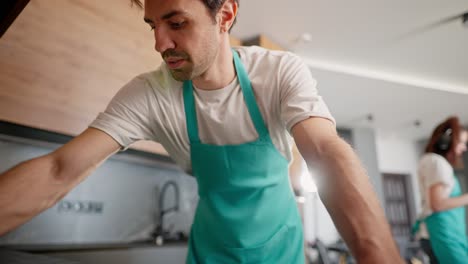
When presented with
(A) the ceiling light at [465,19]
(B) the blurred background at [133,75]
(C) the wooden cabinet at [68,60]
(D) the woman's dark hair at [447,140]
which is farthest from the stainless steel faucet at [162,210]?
(A) the ceiling light at [465,19]

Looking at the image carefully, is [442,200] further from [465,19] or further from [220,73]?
[220,73]

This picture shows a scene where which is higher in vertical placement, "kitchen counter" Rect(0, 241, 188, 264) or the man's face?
the man's face

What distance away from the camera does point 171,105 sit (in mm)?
770

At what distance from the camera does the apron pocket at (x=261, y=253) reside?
0.74m

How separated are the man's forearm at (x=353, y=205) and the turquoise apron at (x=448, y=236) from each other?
1.54m

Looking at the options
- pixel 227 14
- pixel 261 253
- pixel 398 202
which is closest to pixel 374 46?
pixel 227 14

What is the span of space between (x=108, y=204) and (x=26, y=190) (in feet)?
3.60

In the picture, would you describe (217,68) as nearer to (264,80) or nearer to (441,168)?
(264,80)

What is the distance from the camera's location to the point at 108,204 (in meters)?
1.60

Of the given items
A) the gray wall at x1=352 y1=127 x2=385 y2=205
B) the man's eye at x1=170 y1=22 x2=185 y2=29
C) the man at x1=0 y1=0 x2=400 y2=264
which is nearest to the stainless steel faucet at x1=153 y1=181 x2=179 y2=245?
the man at x1=0 y1=0 x2=400 y2=264

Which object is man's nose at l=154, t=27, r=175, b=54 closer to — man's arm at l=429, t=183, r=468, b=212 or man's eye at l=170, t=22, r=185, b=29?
man's eye at l=170, t=22, r=185, b=29

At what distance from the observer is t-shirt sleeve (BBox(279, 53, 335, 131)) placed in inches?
21.8

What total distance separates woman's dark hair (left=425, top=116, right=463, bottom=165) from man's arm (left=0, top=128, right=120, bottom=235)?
5.98 feet

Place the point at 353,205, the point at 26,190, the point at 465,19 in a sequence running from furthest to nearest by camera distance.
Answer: the point at 465,19 → the point at 26,190 → the point at 353,205
